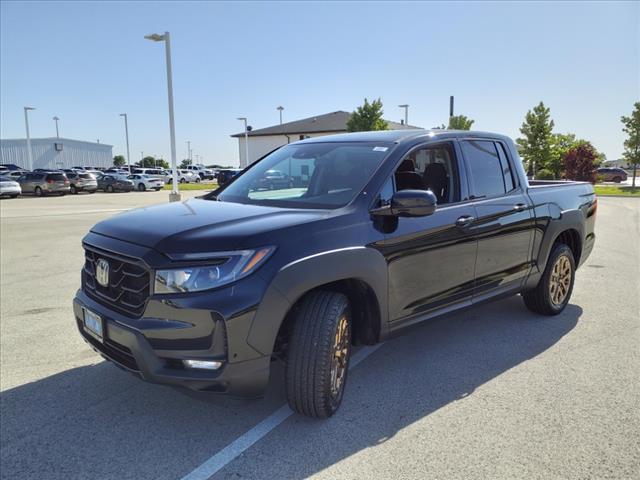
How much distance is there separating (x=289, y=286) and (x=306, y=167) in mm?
1647

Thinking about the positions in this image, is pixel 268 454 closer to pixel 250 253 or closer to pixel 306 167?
pixel 250 253

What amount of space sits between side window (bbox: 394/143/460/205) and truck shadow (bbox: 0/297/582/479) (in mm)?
1357

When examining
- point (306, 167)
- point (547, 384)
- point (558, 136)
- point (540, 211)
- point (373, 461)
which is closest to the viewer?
point (373, 461)

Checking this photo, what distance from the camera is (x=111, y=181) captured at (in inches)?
1459

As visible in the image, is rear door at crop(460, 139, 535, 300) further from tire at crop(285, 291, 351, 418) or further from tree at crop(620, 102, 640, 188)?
tree at crop(620, 102, 640, 188)

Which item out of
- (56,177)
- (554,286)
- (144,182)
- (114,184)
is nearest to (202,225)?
(554,286)

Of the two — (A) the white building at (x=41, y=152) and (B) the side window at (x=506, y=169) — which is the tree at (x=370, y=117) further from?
(A) the white building at (x=41, y=152)

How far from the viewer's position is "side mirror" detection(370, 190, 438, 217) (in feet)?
10.3

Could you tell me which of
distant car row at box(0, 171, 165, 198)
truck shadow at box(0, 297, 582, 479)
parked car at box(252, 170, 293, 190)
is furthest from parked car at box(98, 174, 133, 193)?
parked car at box(252, 170, 293, 190)

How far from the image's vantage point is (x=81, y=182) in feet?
110

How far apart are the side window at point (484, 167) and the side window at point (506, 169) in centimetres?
5

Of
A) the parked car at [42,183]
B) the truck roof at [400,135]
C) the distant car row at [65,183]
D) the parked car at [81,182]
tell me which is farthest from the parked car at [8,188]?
the truck roof at [400,135]

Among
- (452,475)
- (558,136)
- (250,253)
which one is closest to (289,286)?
(250,253)

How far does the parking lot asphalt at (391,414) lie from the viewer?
107 inches
